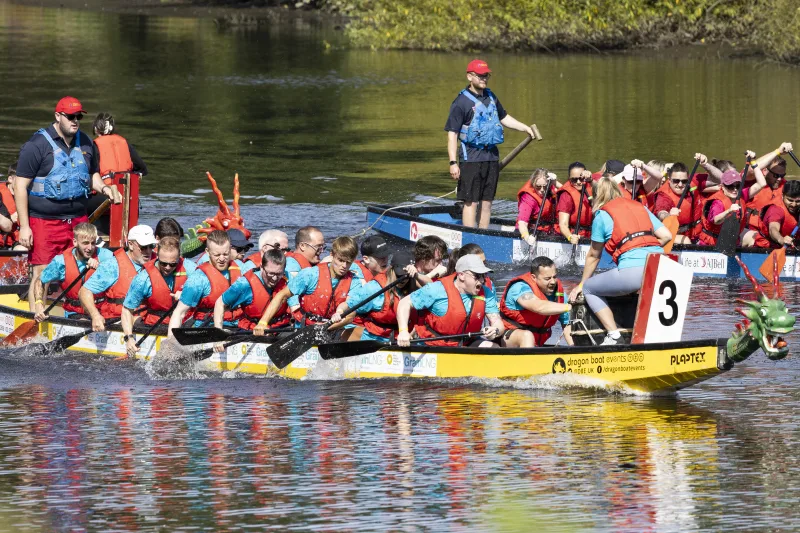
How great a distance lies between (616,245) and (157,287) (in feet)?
13.6

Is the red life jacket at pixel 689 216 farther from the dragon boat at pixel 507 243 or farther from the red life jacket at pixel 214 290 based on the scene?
the red life jacket at pixel 214 290

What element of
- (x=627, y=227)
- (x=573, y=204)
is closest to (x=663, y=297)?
(x=627, y=227)

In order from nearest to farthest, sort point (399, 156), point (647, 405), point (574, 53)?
point (647, 405) → point (399, 156) → point (574, 53)

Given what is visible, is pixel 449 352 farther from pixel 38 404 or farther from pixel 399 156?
pixel 399 156

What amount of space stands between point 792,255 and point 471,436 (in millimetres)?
7746

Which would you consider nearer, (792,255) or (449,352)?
(449,352)

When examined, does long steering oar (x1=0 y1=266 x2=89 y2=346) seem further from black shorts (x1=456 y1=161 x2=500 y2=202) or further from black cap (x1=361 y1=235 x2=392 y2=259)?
black shorts (x1=456 y1=161 x2=500 y2=202)

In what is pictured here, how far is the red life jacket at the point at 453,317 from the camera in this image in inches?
494

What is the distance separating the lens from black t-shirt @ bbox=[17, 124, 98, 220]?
14.4 m

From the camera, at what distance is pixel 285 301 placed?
13430mm

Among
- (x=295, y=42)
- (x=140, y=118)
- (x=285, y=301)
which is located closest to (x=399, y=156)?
(x=140, y=118)

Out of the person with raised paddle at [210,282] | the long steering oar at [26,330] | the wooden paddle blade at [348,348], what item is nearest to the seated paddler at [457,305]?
the wooden paddle blade at [348,348]

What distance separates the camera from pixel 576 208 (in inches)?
743

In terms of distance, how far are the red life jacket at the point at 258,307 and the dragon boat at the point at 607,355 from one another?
0.31 meters
